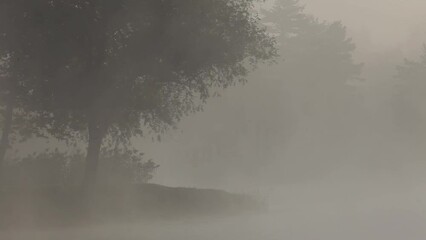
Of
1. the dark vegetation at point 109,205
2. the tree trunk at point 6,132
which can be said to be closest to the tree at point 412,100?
the dark vegetation at point 109,205

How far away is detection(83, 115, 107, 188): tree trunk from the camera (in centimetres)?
1592

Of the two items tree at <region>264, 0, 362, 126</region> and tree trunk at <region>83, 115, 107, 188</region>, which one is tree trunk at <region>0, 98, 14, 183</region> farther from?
tree at <region>264, 0, 362, 126</region>

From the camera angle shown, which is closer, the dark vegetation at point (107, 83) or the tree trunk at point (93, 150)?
the dark vegetation at point (107, 83)

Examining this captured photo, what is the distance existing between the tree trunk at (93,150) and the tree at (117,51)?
28 millimetres

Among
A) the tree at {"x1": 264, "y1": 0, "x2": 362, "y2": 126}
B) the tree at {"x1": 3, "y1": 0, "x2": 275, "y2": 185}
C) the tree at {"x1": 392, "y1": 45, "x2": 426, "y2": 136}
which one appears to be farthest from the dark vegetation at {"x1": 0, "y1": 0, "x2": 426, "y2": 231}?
the tree at {"x1": 392, "y1": 45, "x2": 426, "y2": 136}

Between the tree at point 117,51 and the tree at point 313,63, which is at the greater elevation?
the tree at point 313,63

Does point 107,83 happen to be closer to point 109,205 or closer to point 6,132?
point 109,205

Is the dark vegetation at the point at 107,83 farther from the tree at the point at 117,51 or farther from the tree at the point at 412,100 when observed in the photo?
the tree at the point at 412,100

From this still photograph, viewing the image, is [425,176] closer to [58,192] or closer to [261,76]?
[261,76]

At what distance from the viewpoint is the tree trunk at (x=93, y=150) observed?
1592 cm

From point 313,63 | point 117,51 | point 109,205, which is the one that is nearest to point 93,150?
point 109,205

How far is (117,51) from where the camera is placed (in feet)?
50.3

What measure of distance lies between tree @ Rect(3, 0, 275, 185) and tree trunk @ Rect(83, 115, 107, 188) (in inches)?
1.1

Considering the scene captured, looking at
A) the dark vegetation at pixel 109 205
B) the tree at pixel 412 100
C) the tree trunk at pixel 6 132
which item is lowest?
the dark vegetation at pixel 109 205
